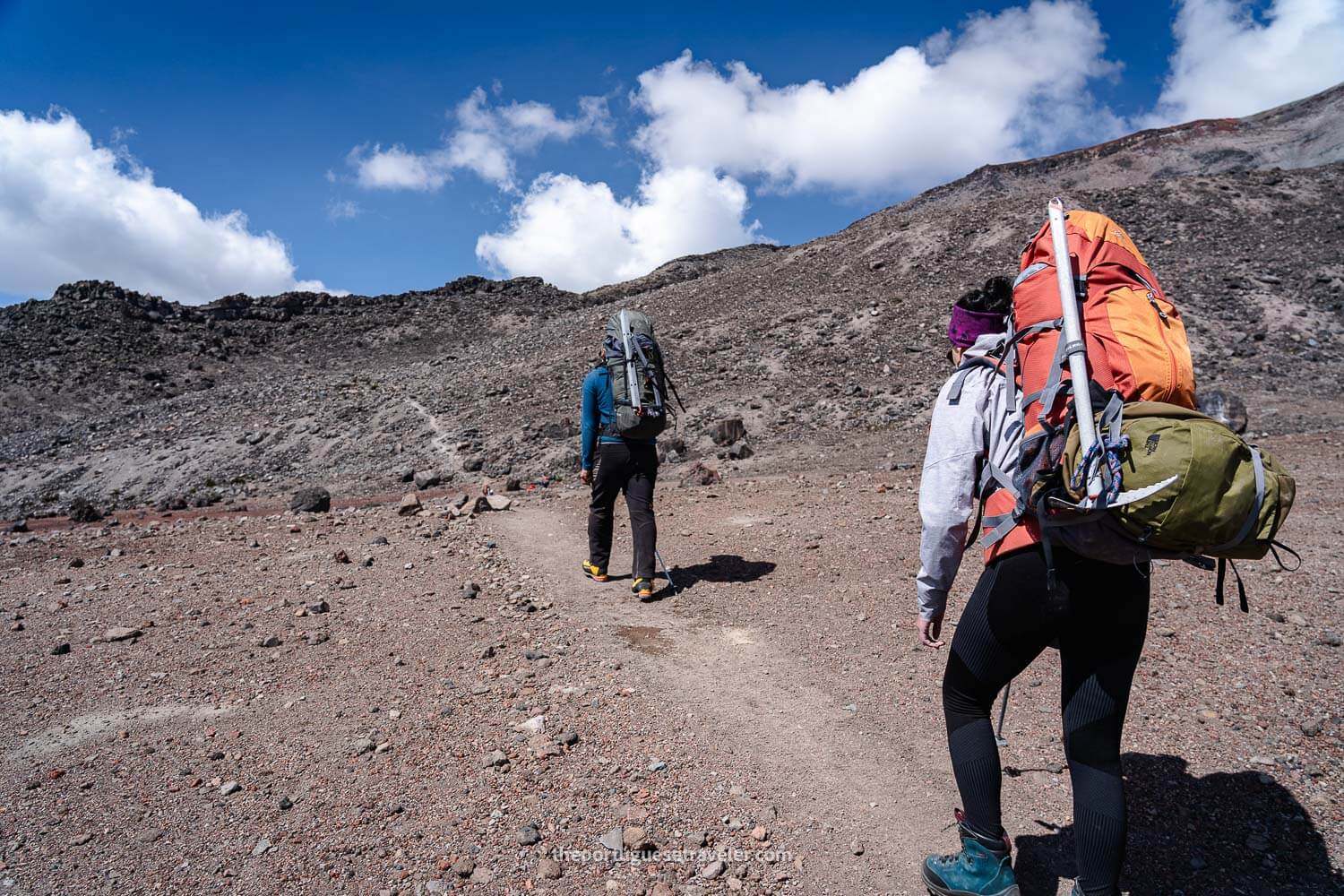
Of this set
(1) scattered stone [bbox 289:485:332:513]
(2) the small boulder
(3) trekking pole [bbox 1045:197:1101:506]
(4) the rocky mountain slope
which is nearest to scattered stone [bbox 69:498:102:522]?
(4) the rocky mountain slope

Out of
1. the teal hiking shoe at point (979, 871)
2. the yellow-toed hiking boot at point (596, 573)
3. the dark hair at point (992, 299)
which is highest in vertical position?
the dark hair at point (992, 299)

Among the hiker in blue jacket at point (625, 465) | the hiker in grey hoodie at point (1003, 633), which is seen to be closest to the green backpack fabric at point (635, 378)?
the hiker in blue jacket at point (625, 465)

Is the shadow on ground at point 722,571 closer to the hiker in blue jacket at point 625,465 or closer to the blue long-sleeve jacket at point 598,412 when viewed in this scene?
the hiker in blue jacket at point 625,465

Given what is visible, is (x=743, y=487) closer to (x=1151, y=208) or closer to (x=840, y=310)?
(x=840, y=310)

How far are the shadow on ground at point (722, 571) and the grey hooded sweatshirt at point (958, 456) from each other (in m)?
3.79

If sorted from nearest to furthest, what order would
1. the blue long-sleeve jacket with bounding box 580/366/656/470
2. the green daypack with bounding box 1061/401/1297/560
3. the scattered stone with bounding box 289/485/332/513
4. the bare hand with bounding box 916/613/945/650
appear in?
the green daypack with bounding box 1061/401/1297/560
the bare hand with bounding box 916/613/945/650
the blue long-sleeve jacket with bounding box 580/366/656/470
the scattered stone with bounding box 289/485/332/513

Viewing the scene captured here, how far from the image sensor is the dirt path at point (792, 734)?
2.77 m

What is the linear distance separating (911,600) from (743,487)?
15.3 ft

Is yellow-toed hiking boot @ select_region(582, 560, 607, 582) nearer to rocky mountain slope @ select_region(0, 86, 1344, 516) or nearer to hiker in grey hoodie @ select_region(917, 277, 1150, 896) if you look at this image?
hiker in grey hoodie @ select_region(917, 277, 1150, 896)

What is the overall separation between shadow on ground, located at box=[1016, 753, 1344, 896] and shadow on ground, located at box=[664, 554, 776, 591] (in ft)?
10.9

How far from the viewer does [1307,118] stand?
3741 centimetres

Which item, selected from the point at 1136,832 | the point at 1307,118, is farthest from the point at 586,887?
the point at 1307,118

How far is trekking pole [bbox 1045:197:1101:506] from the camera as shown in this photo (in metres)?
1.85

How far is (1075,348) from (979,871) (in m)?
1.57
